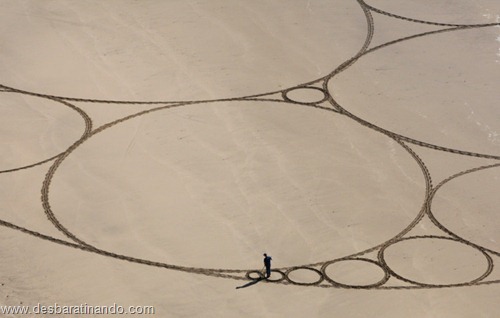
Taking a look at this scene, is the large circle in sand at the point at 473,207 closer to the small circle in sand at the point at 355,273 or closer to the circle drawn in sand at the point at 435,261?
the circle drawn in sand at the point at 435,261

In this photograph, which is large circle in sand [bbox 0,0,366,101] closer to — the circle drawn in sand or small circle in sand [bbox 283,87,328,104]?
small circle in sand [bbox 283,87,328,104]

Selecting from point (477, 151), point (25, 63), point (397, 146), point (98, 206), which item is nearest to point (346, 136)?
point (397, 146)

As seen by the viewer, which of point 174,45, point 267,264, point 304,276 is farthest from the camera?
point 174,45

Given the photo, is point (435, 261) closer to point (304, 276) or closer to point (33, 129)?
point (304, 276)

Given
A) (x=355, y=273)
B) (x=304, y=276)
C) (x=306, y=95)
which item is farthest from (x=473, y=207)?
Answer: (x=306, y=95)

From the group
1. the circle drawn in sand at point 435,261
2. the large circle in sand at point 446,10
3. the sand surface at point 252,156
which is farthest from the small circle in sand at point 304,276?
the large circle in sand at point 446,10

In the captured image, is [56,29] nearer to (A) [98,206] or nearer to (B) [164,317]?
(A) [98,206]

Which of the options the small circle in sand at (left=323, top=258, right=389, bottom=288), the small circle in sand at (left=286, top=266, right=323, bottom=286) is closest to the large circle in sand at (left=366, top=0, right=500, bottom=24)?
the small circle in sand at (left=323, top=258, right=389, bottom=288)
